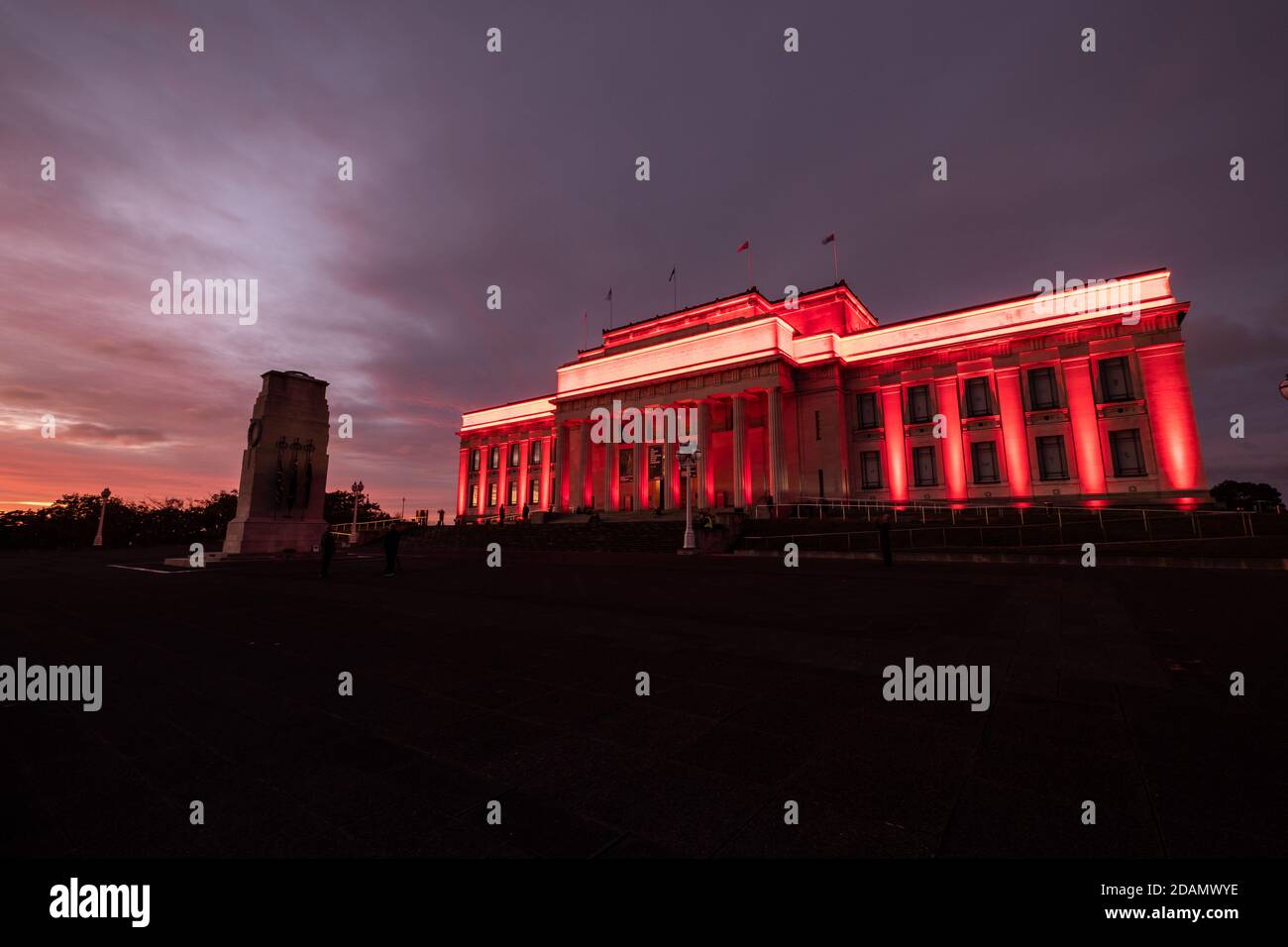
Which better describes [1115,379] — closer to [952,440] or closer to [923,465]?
[952,440]

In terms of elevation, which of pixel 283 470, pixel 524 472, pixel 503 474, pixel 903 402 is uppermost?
pixel 903 402

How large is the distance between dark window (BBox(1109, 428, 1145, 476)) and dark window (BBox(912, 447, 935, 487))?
995 cm

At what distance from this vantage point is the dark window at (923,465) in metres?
38.7

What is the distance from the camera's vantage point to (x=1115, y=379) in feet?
110

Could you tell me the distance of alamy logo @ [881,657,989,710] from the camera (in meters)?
4.47

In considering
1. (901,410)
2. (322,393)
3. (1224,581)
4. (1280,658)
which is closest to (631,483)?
(901,410)

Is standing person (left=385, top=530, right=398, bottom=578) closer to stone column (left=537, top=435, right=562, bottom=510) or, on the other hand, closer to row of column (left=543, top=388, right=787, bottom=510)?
row of column (left=543, top=388, right=787, bottom=510)

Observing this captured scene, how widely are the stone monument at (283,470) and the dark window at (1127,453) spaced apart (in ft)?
Answer: 147

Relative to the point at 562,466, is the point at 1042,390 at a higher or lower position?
higher

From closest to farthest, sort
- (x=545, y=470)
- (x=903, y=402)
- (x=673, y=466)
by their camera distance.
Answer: (x=903, y=402) → (x=673, y=466) → (x=545, y=470)

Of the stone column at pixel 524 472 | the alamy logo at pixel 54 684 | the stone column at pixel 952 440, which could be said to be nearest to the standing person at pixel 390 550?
the alamy logo at pixel 54 684

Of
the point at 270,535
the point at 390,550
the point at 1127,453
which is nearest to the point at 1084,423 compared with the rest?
the point at 1127,453
